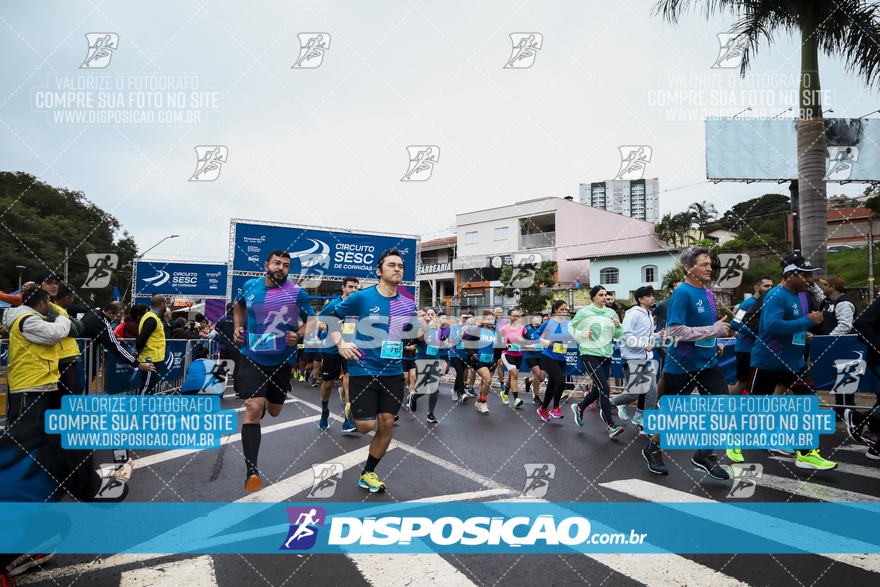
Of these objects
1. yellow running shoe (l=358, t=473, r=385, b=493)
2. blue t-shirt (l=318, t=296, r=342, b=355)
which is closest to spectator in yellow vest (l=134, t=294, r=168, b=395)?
blue t-shirt (l=318, t=296, r=342, b=355)

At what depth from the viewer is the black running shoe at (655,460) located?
4996 mm

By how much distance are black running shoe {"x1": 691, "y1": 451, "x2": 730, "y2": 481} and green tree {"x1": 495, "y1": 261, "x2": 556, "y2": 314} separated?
1246 inches

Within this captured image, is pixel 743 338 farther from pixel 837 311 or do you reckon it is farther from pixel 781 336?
pixel 837 311

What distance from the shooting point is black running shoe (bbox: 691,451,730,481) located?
4672mm

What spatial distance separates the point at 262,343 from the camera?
4.55m

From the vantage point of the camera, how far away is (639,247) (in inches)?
1775

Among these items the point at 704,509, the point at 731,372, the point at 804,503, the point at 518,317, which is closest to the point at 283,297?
the point at 704,509

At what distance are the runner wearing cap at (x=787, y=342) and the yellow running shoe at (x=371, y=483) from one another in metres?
Result: 4.20

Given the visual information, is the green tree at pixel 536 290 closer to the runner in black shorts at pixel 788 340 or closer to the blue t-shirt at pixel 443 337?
the blue t-shirt at pixel 443 337

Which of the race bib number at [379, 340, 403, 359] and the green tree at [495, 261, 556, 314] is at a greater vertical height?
the green tree at [495, 261, 556, 314]

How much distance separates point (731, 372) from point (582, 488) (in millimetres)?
6565

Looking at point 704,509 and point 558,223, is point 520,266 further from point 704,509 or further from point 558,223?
point 704,509

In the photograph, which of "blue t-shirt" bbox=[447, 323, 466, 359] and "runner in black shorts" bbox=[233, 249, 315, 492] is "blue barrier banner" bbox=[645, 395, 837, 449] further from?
"blue t-shirt" bbox=[447, 323, 466, 359]

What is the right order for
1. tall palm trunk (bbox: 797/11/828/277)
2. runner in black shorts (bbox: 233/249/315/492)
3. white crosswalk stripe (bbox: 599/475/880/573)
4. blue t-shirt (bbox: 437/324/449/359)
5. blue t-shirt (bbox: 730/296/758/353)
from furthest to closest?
blue t-shirt (bbox: 437/324/449/359) → tall palm trunk (bbox: 797/11/828/277) → blue t-shirt (bbox: 730/296/758/353) → runner in black shorts (bbox: 233/249/315/492) → white crosswalk stripe (bbox: 599/475/880/573)
